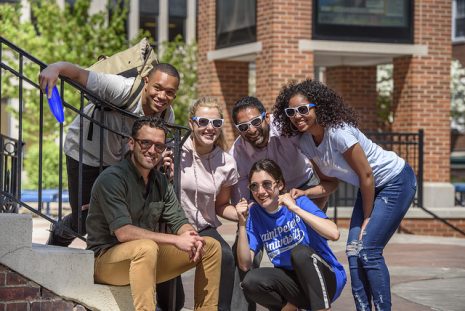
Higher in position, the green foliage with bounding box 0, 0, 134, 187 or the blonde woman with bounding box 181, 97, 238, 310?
the green foliage with bounding box 0, 0, 134, 187

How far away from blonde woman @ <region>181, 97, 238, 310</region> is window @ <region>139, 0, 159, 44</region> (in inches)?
1315

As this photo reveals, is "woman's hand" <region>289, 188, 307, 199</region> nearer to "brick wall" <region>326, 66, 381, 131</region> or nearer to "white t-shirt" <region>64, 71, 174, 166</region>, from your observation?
"white t-shirt" <region>64, 71, 174, 166</region>

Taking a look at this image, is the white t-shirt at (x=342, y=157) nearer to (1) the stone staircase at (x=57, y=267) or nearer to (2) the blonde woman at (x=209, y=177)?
(2) the blonde woman at (x=209, y=177)

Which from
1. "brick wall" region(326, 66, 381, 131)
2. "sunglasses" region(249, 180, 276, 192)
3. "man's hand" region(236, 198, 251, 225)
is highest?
"brick wall" region(326, 66, 381, 131)

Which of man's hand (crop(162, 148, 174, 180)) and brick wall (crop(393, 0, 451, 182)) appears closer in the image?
man's hand (crop(162, 148, 174, 180))

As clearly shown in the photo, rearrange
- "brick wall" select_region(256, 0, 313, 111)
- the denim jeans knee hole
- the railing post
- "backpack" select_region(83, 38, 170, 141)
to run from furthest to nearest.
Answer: "brick wall" select_region(256, 0, 313, 111), the railing post, "backpack" select_region(83, 38, 170, 141), the denim jeans knee hole

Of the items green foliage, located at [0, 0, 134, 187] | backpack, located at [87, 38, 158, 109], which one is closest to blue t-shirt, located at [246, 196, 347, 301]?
backpack, located at [87, 38, 158, 109]

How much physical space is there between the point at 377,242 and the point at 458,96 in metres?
30.9

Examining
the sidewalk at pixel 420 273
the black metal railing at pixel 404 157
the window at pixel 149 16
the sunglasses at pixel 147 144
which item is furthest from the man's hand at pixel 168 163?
the window at pixel 149 16

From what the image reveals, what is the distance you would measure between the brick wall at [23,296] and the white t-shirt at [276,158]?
4.30 feet

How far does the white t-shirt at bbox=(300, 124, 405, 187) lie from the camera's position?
6.23 m

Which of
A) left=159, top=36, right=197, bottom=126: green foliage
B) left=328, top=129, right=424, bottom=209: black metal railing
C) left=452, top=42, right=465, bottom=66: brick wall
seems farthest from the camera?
left=452, top=42, right=465, bottom=66: brick wall

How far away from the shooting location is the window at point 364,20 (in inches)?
674

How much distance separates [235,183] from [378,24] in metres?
11.4
